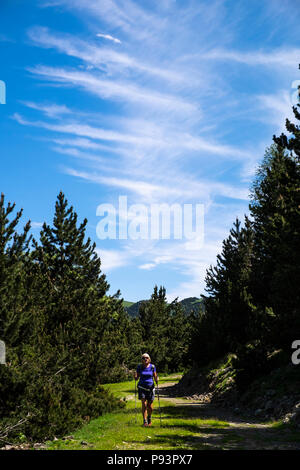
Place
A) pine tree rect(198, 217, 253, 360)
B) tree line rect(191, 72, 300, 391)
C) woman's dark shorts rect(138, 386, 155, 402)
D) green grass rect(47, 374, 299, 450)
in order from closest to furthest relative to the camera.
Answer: green grass rect(47, 374, 299, 450) < woman's dark shorts rect(138, 386, 155, 402) < tree line rect(191, 72, 300, 391) < pine tree rect(198, 217, 253, 360)

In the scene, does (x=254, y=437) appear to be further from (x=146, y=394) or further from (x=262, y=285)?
(x=262, y=285)

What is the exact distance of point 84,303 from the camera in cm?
2133

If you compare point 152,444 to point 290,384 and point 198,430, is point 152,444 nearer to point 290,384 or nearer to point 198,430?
point 198,430

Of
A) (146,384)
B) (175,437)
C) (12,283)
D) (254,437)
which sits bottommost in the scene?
(254,437)

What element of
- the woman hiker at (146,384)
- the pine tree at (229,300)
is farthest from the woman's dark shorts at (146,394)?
the pine tree at (229,300)

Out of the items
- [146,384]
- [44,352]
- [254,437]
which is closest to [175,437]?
[146,384]

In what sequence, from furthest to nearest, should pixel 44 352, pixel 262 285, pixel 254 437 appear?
pixel 262 285 < pixel 44 352 < pixel 254 437

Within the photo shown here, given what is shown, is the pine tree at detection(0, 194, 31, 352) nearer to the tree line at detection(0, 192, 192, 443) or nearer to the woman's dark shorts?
the tree line at detection(0, 192, 192, 443)

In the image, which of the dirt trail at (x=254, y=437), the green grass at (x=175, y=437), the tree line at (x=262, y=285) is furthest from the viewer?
the tree line at (x=262, y=285)

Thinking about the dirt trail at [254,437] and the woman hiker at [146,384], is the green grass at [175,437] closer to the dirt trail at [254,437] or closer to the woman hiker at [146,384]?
the dirt trail at [254,437]

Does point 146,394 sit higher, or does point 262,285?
point 262,285

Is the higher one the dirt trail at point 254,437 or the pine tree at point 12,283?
the pine tree at point 12,283

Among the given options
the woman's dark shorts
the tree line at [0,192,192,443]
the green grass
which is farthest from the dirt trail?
the tree line at [0,192,192,443]

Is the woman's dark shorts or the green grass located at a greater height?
the woman's dark shorts
